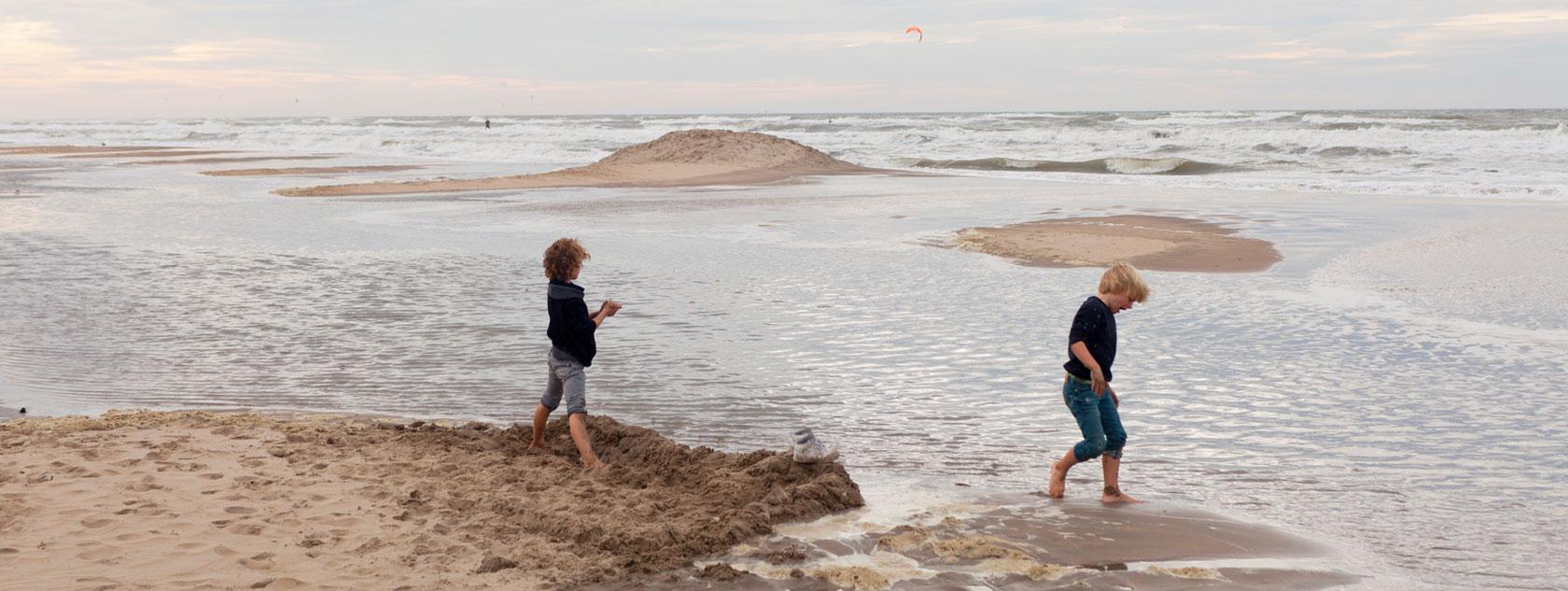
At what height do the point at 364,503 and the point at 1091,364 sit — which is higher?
the point at 1091,364

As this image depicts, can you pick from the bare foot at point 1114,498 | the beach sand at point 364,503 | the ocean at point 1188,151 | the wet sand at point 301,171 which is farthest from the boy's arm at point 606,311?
the wet sand at point 301,171

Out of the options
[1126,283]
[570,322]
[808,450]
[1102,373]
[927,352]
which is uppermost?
[1126,283]

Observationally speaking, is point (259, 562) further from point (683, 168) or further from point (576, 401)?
point (683, 168)

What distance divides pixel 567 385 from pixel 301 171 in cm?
3605

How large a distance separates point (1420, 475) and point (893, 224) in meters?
13.6

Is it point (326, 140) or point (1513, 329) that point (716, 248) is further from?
point (326, 140)

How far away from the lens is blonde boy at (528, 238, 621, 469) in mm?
6148

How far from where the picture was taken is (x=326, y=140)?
2753 inches

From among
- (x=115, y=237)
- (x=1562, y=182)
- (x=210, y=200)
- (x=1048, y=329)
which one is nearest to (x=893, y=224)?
(x=1048, y=329)

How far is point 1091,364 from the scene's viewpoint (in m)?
5.39

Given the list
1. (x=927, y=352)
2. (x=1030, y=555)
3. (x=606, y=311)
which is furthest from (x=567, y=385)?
(x=927, y=352)

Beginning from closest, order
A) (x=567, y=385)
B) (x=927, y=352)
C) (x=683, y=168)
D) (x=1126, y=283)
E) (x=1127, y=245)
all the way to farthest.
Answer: (x=1126, y=283)
(x=567, y=385)
(x=927, y=352)
(x=1127, y=245)
(x=683, y=168)

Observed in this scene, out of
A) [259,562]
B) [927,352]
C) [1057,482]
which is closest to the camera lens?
[259,562]

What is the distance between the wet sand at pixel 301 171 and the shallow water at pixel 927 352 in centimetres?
1964
